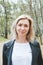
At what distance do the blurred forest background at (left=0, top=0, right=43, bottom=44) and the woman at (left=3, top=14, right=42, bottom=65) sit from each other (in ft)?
0.21

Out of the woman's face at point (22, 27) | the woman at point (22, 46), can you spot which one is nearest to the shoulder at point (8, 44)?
the woman at point (22, 46)

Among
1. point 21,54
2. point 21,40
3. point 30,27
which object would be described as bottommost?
point 21,54

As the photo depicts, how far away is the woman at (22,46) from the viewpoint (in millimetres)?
1210

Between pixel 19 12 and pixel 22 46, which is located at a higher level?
pixel 19 12

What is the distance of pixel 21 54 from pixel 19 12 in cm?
41

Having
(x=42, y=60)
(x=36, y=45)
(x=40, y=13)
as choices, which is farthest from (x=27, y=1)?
(x=42, y=60)

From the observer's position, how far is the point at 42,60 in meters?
1.25

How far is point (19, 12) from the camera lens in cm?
128

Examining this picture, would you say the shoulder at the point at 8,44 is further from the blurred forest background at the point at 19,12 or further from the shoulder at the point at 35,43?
the shoulder at the point at 35,43

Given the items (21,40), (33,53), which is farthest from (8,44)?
(33,53)

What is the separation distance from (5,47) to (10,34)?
0.13 meters

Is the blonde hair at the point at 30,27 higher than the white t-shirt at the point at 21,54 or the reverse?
higher

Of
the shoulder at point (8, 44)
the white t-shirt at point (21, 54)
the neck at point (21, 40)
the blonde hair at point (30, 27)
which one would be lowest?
the white t-shirt at point (21, 54)

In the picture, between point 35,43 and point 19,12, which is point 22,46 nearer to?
point 35,43
